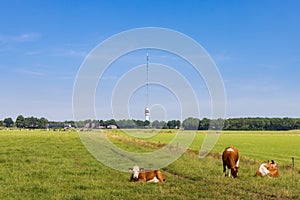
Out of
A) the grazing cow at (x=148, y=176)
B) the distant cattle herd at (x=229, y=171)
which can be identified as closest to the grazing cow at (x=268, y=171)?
the distant cattle herd at (x=229, y=171)

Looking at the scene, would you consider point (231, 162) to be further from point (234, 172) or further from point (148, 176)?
point (148, 176)

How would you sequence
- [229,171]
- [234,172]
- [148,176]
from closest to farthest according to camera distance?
[148,176] → [234,172] → [229,171]

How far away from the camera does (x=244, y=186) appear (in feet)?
48.1

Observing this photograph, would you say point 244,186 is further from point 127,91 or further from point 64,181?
point 127,91

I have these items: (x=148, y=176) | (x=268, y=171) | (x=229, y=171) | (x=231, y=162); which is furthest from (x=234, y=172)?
(x=148, y=176)

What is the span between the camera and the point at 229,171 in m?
18.2

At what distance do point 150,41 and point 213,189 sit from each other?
27.2ft

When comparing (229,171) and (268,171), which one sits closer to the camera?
(268,171)

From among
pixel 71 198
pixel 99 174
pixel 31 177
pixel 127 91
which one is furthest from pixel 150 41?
pixel 71 198

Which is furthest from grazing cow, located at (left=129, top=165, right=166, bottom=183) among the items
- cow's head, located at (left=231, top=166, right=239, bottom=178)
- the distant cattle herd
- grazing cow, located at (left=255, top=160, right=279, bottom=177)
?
grazing cow, located at (left=255, top=160, right=279, bottom=177)

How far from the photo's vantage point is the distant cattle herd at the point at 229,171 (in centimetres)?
1608

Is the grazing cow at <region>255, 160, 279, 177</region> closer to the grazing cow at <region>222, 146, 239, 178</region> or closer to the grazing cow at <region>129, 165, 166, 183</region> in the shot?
the grazing cow at <region>222, 146, 239, 178</region>

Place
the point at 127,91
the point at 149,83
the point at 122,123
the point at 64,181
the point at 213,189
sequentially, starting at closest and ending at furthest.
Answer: the point at 213,189
the point at 64,181
the point at 127,91
the point at 149,83
the point at 122,123

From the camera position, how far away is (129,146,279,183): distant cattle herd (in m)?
16.1
